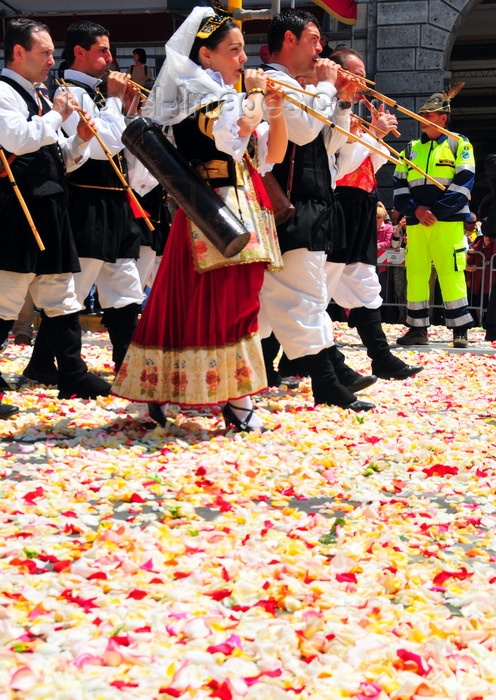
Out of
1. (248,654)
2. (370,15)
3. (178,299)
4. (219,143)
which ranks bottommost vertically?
(248,654)

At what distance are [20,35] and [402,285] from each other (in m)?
8.56

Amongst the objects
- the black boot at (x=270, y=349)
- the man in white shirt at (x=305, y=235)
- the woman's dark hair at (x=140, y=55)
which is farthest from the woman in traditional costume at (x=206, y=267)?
the woman's dark hair at (x=140, y=55)

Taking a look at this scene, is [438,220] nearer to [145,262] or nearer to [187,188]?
[145,262]

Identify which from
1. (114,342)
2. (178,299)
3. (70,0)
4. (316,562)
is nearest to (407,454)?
(178,299)

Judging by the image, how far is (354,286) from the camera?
6719 mm

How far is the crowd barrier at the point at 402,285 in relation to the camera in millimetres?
12922

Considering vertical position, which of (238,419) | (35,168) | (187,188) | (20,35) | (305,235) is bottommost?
(238,419)

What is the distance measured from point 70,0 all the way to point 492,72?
11172 mm

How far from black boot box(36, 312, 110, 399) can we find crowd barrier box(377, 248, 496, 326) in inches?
302

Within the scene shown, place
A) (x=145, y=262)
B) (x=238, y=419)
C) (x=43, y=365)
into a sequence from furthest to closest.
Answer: (x=145, y=262) → (x=43, y=365) → (x=238, y=419)

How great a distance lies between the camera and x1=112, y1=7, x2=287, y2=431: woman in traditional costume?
4.43 m

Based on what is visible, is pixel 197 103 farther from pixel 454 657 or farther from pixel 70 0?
pixel 70 0

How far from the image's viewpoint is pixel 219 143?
168 inches

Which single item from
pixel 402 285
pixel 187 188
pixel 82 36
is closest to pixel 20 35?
pixel 82 36
